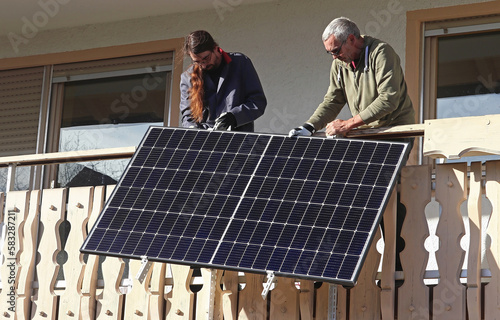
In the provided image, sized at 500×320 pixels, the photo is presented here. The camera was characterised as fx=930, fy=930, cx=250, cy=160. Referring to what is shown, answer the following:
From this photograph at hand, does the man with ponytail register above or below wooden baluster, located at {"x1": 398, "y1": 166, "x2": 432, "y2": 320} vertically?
Answer: above

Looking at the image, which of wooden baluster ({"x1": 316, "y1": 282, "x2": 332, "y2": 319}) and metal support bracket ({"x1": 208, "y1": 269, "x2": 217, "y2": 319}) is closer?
wooden baluster ({"x1": 316, "y1": 282, "x2": 332, "y2": 319})

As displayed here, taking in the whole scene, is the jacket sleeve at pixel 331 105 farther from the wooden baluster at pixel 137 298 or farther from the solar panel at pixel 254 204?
the wooden baluster at pixel 137 298

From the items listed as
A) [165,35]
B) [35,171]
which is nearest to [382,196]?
[165,35]

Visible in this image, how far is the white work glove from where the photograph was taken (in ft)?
21.0

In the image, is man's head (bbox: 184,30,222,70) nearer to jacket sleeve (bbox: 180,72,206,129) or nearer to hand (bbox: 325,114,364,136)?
jacket sleeve (bbox: 180,72,206,129)

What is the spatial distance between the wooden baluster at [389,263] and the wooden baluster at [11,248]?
9.84 feet

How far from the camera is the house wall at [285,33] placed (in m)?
9.23

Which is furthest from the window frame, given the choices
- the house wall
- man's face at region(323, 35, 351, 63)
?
man's face at region(323, 35, 351, 63)

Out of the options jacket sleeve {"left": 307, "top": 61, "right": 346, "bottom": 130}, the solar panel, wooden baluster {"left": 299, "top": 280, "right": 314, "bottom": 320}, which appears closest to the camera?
the solar panel

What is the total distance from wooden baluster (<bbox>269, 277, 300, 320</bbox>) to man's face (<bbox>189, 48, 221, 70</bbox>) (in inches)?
69.7

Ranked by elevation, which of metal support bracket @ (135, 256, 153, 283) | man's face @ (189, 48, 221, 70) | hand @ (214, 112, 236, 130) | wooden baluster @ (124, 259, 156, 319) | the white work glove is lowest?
wooden baluster @ (124, 259, 156, 319)

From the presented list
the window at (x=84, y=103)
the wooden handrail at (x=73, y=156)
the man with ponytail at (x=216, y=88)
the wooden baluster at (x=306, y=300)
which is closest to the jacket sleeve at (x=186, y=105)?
the man with ponytail at (x=216, y=88)

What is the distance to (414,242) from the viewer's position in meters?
6.07

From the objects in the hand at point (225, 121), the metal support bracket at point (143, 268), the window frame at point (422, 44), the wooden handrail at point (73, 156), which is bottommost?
the metal support bracket at point (143, 268)
